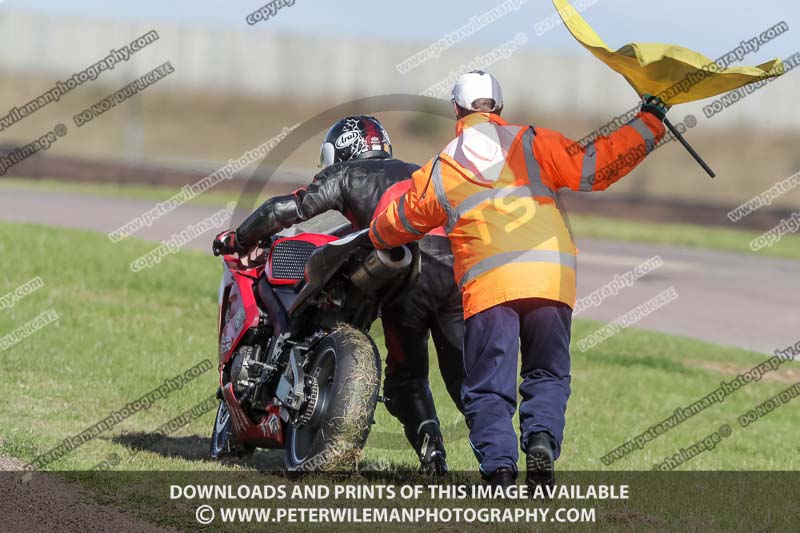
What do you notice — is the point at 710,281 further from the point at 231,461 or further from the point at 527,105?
the point at 527,105

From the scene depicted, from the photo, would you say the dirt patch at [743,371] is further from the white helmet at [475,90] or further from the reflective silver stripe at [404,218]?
the reflective silver stripe at [404,218]

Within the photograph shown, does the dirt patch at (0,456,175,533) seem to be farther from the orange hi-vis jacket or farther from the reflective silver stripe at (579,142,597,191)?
the reflective silver stripe at (579,142,597,191)

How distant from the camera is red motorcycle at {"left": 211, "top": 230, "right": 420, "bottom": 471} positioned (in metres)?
5.93

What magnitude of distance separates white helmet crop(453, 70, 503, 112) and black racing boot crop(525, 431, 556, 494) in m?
1.69

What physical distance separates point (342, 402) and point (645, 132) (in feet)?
6.43

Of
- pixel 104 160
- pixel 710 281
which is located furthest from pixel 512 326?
pixel 104 160

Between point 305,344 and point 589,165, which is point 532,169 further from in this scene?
point 305,344

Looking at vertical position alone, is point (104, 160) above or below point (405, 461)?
above

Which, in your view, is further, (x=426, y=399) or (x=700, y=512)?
(x=426, y=399)

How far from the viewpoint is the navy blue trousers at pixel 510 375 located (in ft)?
18.9

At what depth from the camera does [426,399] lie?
716cm

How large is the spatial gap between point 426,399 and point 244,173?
28136 mm

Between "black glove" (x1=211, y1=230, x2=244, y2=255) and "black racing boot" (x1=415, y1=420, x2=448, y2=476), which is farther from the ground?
"black glove" (x1=211, y1=230, x2=244, y2=255)

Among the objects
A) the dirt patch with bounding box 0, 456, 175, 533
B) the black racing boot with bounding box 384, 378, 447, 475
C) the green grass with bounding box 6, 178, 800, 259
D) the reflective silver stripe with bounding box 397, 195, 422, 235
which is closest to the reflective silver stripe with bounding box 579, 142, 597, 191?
the reflective silver stripe with bounding box 397, 195, 422, 235
